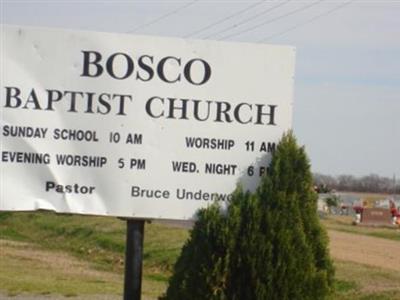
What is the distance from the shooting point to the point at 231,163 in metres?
7.18

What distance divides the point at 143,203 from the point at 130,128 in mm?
540

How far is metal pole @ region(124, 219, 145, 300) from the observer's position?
7.38m

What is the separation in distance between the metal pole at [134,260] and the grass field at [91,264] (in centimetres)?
62

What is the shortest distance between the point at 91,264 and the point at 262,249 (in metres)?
19.4

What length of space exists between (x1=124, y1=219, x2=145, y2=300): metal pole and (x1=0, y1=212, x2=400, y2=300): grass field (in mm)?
619

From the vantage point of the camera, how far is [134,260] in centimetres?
741

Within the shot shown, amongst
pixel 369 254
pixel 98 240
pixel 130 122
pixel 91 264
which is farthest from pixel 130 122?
pixel 98 240

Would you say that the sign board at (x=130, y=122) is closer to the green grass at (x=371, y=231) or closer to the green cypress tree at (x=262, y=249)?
the green cypress tree at (x=262, y=249)

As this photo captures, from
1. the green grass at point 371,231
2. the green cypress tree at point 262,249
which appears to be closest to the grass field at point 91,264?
the green cypress tree at point 262,249

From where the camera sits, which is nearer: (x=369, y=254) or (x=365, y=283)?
(x=365, y=283)

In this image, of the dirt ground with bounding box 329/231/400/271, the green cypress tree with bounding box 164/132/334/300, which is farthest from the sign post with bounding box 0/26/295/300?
the dirt ground with bounding box 329/231/400/271

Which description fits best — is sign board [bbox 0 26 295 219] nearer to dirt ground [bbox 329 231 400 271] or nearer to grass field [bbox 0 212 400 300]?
grass field [bbox 0 212 400 300]

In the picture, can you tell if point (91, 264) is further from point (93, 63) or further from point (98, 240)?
point (93, 63)

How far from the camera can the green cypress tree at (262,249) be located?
266 inches
